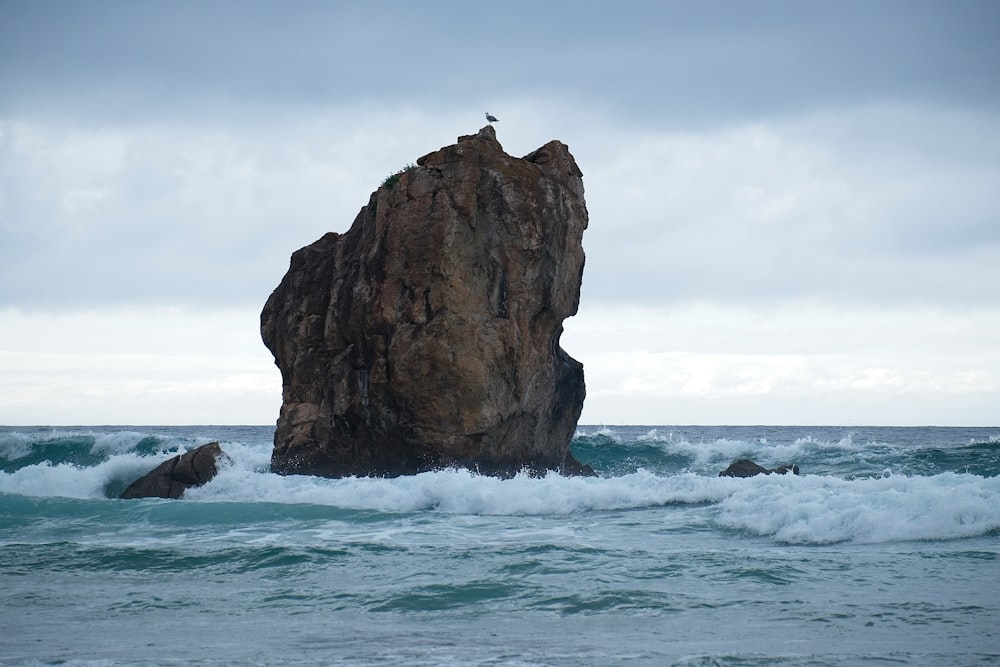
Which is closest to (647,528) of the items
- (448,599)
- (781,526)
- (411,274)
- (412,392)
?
(781,526)

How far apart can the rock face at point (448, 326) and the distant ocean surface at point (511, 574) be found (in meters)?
2.04

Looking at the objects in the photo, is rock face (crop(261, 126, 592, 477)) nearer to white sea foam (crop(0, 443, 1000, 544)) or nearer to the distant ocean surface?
white sea foam (crop(0, 443, 1000, 544))

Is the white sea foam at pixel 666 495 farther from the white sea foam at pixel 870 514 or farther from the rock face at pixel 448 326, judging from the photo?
the rock face at pixel 448 326

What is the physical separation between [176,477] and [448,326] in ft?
26.2

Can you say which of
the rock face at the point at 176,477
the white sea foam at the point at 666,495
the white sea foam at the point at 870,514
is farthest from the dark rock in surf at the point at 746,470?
the rock face at the point at 176,477

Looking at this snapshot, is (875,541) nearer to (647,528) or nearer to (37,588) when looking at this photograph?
(647,528)

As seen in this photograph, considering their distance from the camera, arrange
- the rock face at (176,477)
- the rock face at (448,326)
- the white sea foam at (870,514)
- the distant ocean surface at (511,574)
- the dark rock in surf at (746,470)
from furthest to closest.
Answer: the dark rock in surf at (746,470) → the rock face at (176,477) → the rock face at (448,326) → the white sea foam at (870,514) → the distant ocean surface at (511,574)

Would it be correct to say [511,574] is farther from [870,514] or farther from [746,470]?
[746,470]

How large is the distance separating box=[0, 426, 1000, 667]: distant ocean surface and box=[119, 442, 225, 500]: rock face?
1.06 metres

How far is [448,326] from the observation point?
75.1 feet

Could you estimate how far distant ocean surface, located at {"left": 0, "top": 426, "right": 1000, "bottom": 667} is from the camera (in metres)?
8.92

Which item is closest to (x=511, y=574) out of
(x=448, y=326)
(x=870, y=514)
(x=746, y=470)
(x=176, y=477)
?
(x=870, y=514)

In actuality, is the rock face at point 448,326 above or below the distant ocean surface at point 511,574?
above

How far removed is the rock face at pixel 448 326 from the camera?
23.0 meters
